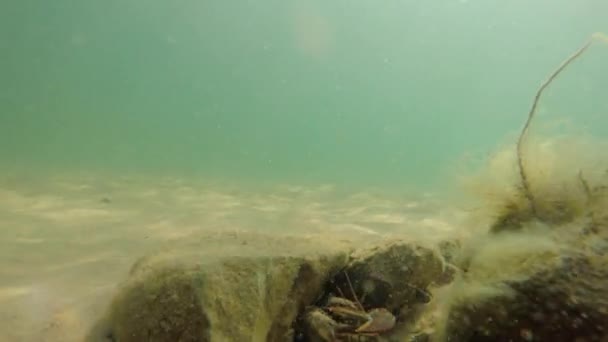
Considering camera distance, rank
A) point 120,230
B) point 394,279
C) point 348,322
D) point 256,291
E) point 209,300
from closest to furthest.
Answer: point 209,300, point 256,291, point 348,322, point 394,279, point 120,230

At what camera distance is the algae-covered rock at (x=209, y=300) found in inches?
78.4

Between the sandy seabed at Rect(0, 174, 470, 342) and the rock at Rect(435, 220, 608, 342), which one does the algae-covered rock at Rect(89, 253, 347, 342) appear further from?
the rock at Rect(435, 220, 608, 342)

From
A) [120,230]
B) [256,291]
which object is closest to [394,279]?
[256,291]

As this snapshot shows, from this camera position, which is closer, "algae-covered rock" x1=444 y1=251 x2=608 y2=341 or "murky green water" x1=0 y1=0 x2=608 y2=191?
"algae-covered rock" x1=444 y1=251 x2=608 y2=341

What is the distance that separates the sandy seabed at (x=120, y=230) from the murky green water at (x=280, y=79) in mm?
2762

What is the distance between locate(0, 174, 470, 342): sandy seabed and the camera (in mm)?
2834

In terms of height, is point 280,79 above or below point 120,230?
above

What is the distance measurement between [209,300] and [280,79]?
136738 mm

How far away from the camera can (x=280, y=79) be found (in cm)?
13488

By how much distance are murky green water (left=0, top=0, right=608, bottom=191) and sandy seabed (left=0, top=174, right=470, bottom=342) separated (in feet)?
9.06

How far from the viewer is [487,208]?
2.34 meters

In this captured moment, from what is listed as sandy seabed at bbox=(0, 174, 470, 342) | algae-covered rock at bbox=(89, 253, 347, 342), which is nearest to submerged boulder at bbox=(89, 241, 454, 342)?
algae-covered rock at bbox=(89, 253, 347, 342)

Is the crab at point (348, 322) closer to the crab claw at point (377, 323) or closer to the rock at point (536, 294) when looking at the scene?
the crab claw at point (377, 323)

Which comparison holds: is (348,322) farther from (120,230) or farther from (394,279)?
(120,230)
